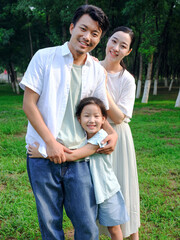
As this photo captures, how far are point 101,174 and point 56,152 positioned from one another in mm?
393

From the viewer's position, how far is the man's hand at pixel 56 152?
156 cm

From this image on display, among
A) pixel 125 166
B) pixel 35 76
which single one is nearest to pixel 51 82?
pixel 35 76

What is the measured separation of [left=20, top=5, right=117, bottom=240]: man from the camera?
61.6 inches

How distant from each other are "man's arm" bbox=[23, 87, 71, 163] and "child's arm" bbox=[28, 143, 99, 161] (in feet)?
0.24

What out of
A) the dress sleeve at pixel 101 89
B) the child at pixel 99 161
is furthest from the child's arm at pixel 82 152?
the dress sleeve at pixel 101 89

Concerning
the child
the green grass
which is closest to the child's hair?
the child

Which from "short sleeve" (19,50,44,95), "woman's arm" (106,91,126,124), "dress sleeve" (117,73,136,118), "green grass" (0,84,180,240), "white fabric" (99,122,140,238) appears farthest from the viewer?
"green grass" (0,84,180,240)

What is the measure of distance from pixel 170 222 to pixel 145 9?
44.2 feet

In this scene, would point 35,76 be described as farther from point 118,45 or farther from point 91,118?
point 118,45

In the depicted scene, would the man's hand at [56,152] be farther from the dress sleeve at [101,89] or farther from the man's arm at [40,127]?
the dress sleeve at [101,89]

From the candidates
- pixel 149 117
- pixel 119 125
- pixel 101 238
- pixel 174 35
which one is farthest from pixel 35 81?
pixel 174 35

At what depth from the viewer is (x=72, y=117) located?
1.68 metres

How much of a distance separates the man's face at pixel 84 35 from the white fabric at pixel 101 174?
1.88ft

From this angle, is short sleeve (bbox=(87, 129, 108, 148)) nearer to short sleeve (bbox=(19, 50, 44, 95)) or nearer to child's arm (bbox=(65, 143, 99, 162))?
child's arm (bbox=(65, 143, 99, 162))
